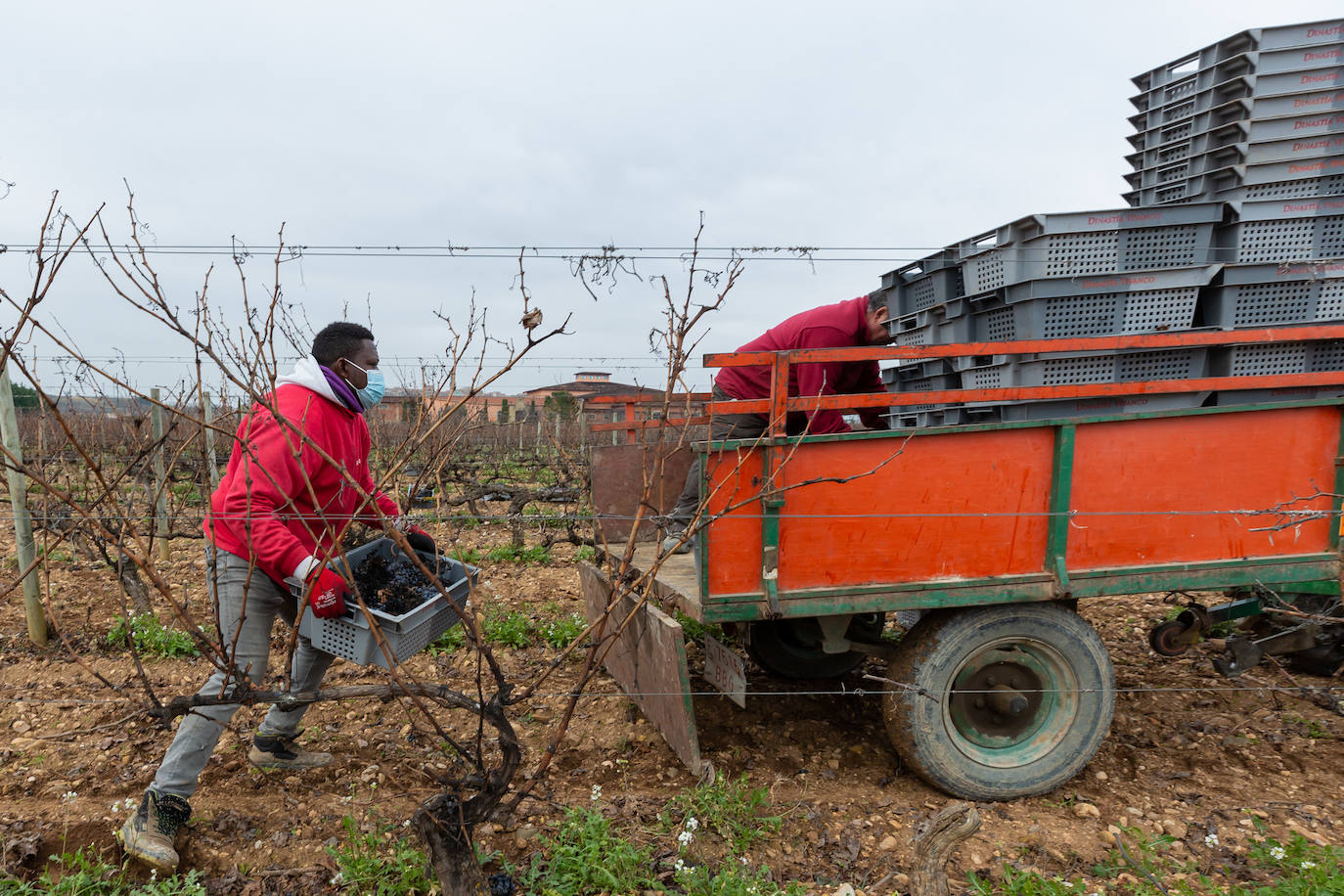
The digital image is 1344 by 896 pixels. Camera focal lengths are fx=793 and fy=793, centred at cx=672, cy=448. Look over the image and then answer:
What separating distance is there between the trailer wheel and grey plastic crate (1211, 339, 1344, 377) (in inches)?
50.9

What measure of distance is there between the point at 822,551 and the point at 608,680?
2.12 m

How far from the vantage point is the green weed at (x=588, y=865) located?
8.52 ft

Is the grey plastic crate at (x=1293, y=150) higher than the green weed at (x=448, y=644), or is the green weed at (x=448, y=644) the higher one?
the grey plastic crate at (x=1293, y=150)

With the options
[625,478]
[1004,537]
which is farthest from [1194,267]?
[625,478]

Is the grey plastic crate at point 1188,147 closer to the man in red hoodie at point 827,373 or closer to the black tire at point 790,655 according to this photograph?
the man in red hoodie at point 827,373

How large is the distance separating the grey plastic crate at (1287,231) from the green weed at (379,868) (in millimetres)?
4167

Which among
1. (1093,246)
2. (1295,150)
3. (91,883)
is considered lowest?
(91,883)

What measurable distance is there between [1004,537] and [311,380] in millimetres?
2626

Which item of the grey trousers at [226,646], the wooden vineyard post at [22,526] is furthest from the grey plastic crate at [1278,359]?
the wooden vineyard post at [22,526]

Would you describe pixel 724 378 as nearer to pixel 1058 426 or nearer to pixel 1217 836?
pixel 1058 426

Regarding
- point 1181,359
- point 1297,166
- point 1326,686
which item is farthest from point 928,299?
point 1326,686

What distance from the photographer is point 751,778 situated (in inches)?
134

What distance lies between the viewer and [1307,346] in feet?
11.4

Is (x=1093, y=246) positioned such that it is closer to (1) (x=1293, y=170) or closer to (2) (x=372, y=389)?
(1) (x=1293, y=170)
